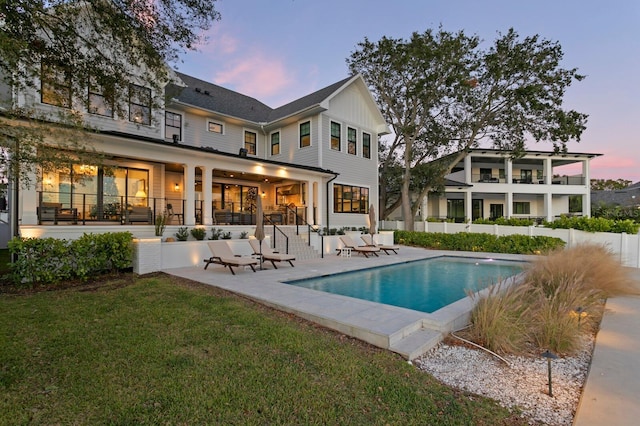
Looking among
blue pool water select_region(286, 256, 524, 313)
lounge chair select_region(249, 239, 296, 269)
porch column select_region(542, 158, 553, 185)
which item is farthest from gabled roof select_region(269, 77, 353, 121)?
porch column select_region(542, 158, 553, 185)

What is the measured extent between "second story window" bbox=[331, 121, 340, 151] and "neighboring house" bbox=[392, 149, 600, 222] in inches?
453

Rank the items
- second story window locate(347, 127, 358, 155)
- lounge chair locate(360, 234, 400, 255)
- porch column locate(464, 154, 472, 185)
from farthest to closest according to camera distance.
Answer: porch column locate(464, 154, 472, 185), second story window locate(347, 127, 358, 155), lounge chair locate(360, 234, 400, 255)

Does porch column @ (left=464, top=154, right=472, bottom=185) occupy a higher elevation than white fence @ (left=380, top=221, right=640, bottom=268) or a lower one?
higher

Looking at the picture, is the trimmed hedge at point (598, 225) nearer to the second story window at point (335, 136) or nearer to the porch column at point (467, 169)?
the second story window at point (335, 136)

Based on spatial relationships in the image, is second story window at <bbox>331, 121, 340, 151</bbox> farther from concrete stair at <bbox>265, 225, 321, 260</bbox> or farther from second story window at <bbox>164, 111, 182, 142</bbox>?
second story window at <bbox>164, 111, 182, 142</bbox>

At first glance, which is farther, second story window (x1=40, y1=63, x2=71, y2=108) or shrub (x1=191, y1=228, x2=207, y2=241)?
shrub (x1=191, y1=228, x2=207, y2=241)

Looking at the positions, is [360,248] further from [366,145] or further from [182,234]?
[366,145]

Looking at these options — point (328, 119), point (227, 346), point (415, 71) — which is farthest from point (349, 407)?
point (415, 71)

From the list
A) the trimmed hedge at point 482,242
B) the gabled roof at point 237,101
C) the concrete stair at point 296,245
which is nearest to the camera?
the concrete stair at point 296,245

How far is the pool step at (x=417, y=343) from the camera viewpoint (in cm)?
420

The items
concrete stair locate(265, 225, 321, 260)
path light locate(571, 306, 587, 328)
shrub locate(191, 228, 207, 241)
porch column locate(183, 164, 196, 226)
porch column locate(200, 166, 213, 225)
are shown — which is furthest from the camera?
concrete stair locate(265, 225, 321, 260)

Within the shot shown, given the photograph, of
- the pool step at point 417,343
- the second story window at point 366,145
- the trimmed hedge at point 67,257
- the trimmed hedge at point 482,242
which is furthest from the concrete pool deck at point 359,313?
the second story window at point 366,145

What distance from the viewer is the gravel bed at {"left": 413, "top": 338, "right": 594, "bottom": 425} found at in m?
3.09

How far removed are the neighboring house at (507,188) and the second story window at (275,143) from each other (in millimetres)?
13669
